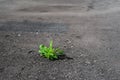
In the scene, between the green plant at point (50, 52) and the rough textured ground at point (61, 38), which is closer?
the rough textured ground at point (61, 38)

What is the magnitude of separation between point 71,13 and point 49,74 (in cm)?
465

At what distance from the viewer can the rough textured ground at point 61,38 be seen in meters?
4.73

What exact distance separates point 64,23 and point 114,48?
2404 mm

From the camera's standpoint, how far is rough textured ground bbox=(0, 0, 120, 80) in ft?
15.5

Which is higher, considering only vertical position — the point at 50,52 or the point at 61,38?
the point at 50,52

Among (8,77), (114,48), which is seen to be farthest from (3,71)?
(114,48)

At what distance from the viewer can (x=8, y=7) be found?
378 inches

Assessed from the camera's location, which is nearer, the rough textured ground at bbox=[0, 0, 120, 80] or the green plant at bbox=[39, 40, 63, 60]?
the rough textured ground at bbox=[0, 0, 120, 80]

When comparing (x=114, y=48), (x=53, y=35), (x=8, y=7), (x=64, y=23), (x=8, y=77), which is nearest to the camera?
(x=8, y=77)

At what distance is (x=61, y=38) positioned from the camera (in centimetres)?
643

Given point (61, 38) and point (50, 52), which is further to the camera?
point (61, 38)

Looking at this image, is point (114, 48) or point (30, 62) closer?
point (30, 62)

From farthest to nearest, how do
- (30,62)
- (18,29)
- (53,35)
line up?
(18,29)
(53,35)
(30,62)

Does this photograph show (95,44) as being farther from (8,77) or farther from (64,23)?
(8,77)
